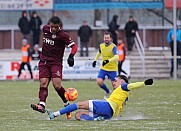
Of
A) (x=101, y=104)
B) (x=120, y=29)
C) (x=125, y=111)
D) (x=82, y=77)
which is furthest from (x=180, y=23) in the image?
(x=101, y=104)

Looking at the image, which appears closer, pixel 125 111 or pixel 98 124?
pixel 98 124

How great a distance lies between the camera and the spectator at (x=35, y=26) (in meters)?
35.5

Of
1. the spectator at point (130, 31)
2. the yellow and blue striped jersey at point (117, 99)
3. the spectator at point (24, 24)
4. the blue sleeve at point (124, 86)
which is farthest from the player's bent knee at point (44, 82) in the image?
the spectator at point (24, 24)

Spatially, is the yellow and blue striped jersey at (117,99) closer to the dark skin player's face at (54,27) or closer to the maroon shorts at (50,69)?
the maroon shorts at (50,69)

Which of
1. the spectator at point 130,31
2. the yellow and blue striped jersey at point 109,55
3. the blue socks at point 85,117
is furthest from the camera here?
the spectator at point 130,31

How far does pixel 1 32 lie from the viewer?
127 ft

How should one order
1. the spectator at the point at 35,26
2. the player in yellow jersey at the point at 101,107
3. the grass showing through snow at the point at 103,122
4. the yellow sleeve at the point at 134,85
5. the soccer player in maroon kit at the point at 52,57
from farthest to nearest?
the spectator at the point at 35,26 → the soccer player in maroon kit at the point at 52,57 → the player in yellow jersey at the point at 101,107 → the yellow sleeve at the point at 134,85 → the grass showing through snow at the point at 103,122

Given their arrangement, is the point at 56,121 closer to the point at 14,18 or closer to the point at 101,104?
the point at 101,104

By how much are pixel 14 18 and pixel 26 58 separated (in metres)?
6.24

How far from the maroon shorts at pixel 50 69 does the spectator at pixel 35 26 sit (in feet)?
65.0

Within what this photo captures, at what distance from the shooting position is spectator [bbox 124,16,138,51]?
3519cm

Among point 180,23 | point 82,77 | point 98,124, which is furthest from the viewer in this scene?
point 180,23

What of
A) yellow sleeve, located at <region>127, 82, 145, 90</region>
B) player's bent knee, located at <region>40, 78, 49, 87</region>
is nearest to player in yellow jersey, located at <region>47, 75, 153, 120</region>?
yellow sleeve, located at <region>127, 82, 145, 90</region>

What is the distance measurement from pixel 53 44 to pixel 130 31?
65.5 feet
